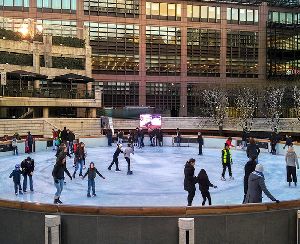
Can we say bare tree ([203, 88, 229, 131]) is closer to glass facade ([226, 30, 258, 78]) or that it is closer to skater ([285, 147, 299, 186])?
glass facade ([226, 30, 258, 78])

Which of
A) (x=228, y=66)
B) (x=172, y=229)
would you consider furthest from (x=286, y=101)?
(x=172, y=229)

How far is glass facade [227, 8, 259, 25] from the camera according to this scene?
231ft

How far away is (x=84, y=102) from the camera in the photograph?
155 ft

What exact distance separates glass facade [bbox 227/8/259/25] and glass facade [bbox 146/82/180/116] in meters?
13.7

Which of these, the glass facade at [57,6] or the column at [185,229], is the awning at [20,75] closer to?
the glass facade at [57,6]

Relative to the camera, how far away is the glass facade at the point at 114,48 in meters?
63.3

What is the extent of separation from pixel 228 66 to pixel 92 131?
32.2m

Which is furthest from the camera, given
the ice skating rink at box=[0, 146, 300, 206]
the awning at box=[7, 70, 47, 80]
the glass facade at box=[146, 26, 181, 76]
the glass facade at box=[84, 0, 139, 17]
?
the glass facade at box=[146, 26, 181, 76]

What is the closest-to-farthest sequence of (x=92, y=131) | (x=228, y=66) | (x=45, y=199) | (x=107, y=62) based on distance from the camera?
(x=45, y=199)
(x=92, y=131)
(x=107, y=62)
(x=228, y=66)

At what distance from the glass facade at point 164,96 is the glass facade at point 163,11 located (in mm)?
9737

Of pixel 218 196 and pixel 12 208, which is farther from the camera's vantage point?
pixel 218 196

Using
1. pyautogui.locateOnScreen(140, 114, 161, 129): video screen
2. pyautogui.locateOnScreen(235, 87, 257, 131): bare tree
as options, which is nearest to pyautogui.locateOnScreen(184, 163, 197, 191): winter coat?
pyautogui.locateOnScreen(140, 114, 161, 129): video screen

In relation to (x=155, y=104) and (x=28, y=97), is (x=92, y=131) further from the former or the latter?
(x=155, y=104)

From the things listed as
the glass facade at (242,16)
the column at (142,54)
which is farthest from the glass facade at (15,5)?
the glass facade at (242,16)
